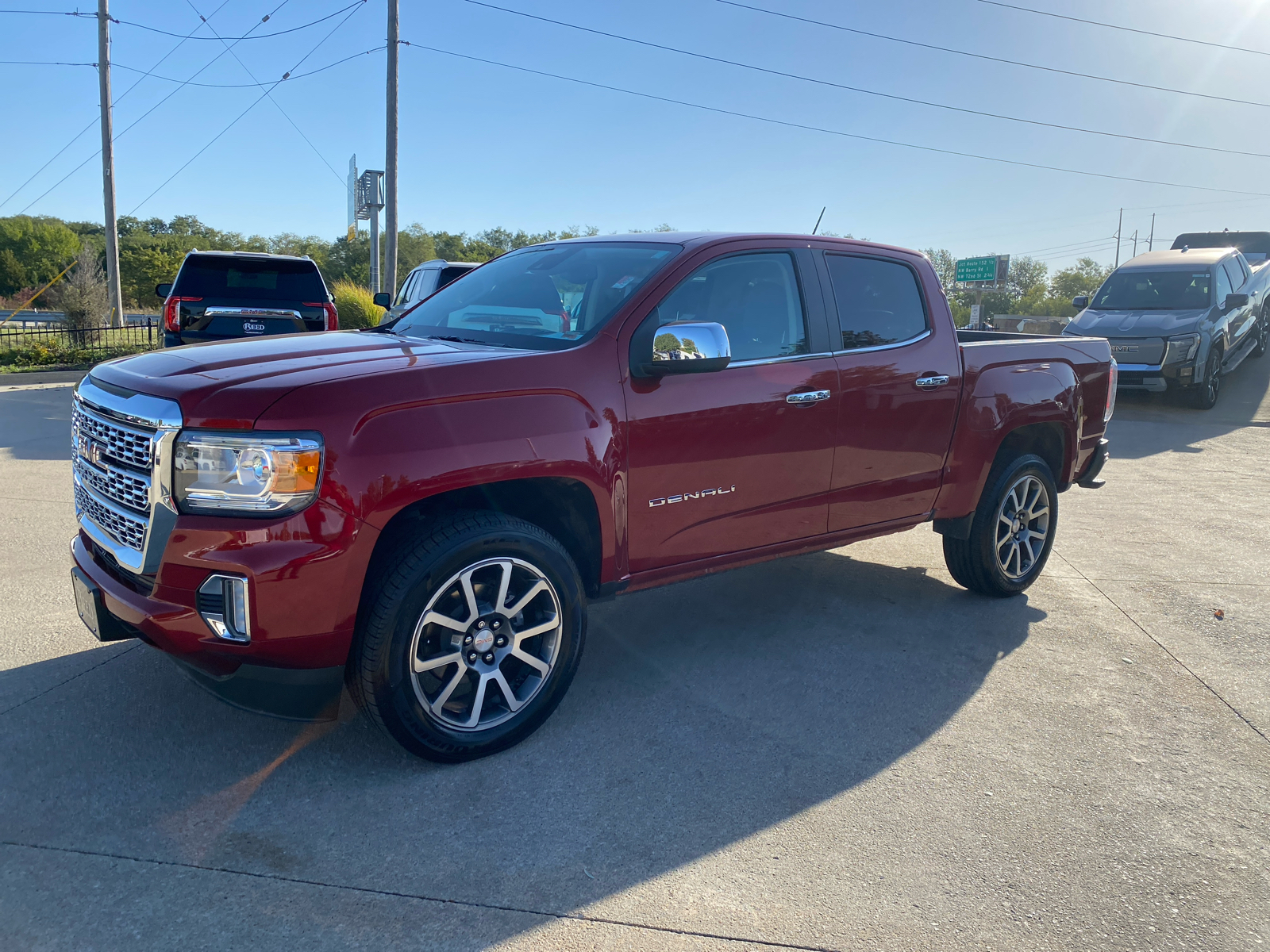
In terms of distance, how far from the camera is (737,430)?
154 inches

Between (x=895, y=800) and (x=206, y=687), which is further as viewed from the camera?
(x=895, y=800)

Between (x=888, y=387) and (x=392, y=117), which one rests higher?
(x=392, y=117)

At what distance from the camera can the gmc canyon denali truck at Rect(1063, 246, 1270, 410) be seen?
44.9 ft

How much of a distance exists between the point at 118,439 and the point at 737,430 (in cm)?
230

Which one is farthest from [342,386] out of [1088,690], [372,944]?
[1088,690]

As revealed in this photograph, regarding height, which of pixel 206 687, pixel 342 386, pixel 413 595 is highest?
pixel 342 386

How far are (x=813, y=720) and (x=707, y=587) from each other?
1777 millimetres

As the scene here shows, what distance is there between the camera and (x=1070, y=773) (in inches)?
136

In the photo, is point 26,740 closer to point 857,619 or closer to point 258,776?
point 258,776

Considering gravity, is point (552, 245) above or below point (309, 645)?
above

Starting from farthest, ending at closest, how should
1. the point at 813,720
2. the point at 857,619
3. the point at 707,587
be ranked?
the point at 707,587, the point at 857,619, the point at 813,720

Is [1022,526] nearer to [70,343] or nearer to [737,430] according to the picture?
[737,430]

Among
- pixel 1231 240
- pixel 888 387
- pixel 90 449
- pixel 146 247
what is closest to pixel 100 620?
pixel 90 449

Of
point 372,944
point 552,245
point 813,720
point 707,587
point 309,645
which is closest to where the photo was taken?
point 372,944
